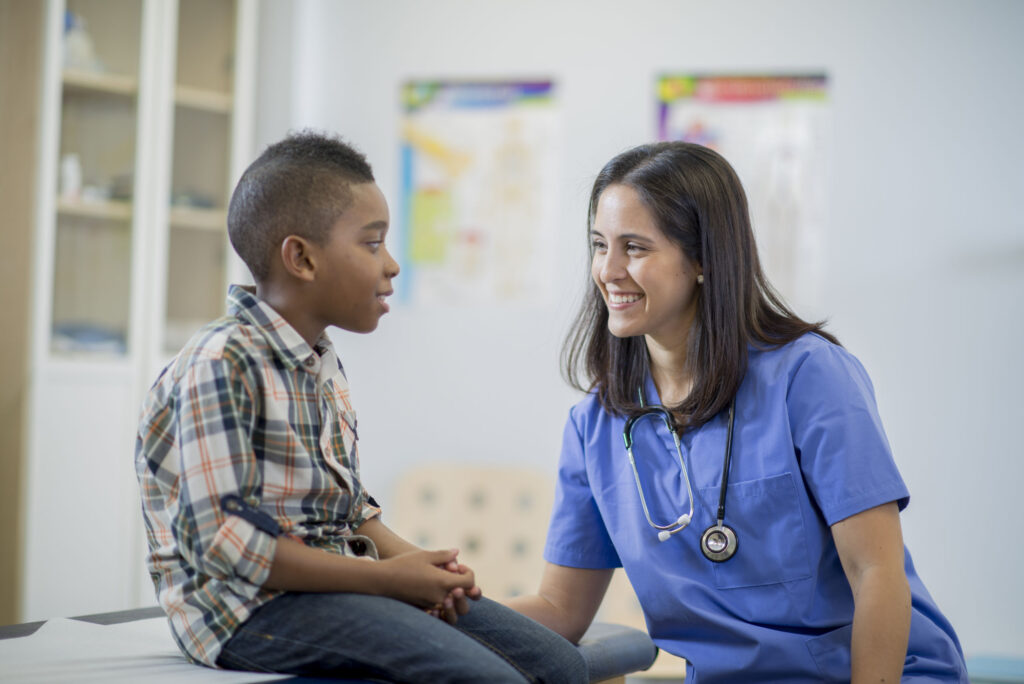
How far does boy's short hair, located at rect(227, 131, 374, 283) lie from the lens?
47.1 inches

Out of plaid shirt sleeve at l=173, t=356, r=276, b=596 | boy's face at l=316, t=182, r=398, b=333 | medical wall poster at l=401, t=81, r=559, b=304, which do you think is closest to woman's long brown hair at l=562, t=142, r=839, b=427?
boy's face at l=316, t=182, r=398, b=333

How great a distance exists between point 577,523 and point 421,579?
52 cm

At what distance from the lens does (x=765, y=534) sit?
1362mm

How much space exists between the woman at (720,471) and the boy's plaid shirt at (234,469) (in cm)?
48

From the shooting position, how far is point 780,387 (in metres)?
1.38

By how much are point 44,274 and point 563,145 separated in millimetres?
1681

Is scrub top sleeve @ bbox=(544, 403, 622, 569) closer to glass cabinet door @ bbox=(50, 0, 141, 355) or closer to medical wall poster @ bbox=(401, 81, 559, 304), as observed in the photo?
medical wall poster @ bbox=(401, 81, 559, 304)

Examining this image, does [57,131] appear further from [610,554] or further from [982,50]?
[982,50]

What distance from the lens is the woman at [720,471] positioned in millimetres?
1298

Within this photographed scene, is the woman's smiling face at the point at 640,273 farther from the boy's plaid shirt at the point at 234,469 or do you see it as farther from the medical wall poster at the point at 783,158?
the medical wall poster at the point at 783,158

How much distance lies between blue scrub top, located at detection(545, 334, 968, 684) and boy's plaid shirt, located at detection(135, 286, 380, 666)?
0.49 meters

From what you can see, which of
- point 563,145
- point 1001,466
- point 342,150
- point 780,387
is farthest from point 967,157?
point 342,150

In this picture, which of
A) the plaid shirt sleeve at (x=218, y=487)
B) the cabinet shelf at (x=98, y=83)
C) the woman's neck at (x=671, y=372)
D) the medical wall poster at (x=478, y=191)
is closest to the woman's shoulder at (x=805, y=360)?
the woman's neck at (x=671, y=372)

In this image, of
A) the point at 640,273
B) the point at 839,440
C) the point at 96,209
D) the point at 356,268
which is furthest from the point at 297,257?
the point at 96,209
